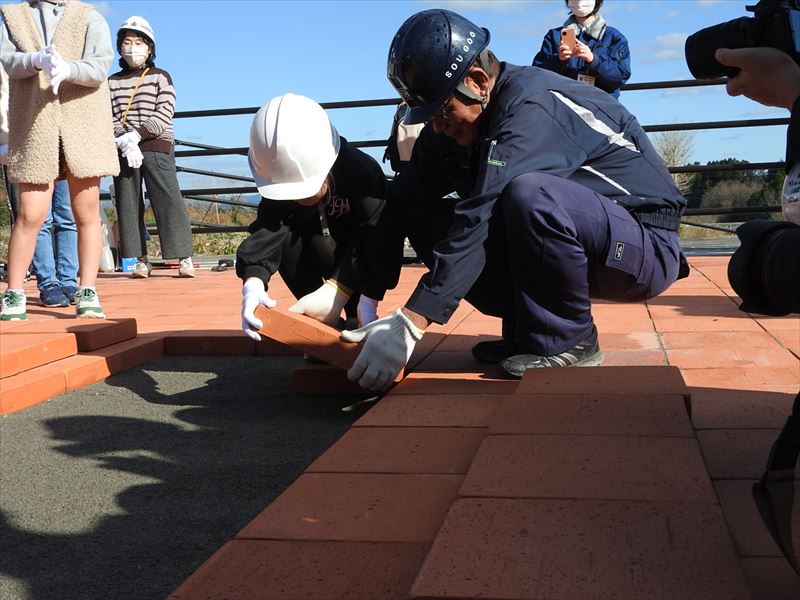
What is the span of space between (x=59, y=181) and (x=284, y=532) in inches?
165

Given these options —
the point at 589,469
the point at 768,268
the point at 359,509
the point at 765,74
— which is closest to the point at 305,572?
the point at 359,509

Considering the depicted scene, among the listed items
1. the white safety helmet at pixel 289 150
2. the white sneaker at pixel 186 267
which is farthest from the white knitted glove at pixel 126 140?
the white safety helmet at pixel 289 150

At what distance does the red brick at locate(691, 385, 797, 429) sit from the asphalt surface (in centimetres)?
99

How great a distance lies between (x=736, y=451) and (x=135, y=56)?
5.51 meters

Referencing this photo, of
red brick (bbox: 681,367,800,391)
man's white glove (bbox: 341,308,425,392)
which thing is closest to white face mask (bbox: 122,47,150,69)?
man's white glove (bbox: 341,308,425,392)

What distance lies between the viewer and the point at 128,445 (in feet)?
8.55

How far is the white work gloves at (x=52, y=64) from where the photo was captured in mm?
4090

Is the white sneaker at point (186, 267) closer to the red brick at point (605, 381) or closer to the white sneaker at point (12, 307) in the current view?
the white sneaker at point (12, 307)

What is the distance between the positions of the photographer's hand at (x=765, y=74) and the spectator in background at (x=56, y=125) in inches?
132

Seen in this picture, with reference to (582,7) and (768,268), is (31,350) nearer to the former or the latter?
(768,268)

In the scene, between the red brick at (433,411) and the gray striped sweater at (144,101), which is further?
the gray striped sweater at (144,101)

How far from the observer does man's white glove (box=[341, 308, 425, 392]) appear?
247cm

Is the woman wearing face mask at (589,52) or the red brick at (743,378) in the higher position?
the woman wearing face mask at (589,52)

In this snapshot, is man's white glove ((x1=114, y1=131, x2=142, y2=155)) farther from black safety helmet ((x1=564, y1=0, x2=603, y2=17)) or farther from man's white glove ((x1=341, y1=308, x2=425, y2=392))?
man's white glove ((x1=341, y1=308, x2=425, y2=392))
